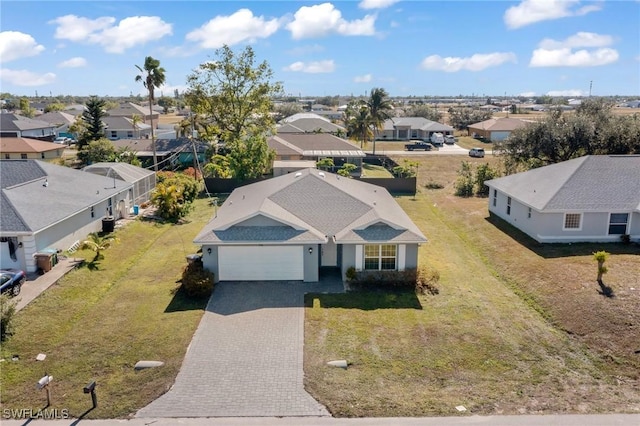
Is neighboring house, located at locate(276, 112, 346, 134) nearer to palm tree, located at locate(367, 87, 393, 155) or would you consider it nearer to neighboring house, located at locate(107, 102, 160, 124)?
palm tree, located at locate(367, 87, 393, 155)

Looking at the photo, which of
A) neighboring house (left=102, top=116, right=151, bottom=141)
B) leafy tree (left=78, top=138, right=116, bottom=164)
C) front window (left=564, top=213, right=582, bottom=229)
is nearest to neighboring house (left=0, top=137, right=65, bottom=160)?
leafy tree (left=78, top=138, right=116, bottom=164)

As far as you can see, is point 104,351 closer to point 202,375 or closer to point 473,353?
point 202,375

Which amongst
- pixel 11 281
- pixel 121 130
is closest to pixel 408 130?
pixel 121 130

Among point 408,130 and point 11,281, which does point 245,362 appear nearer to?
point 11,281

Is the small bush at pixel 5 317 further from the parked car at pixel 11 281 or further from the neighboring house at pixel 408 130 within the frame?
the neighboring house at pixel 408 130

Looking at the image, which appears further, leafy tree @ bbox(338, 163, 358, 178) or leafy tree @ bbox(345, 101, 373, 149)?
leafy tree @ bbox(345, 101, 373, 149)

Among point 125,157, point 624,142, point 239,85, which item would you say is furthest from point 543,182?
point 125,157

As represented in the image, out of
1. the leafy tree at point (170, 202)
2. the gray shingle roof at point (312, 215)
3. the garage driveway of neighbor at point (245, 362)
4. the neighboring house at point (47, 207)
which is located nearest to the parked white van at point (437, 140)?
the leafy tree at point (170, 202)
